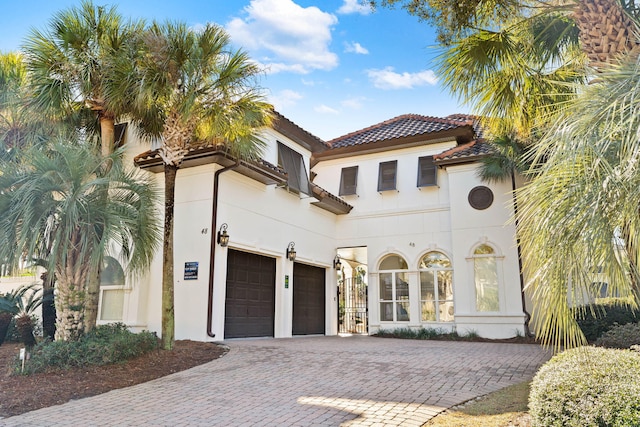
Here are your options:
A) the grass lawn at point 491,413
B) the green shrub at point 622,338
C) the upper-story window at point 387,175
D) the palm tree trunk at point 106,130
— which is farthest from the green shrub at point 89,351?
the upper-story window at point 387,175

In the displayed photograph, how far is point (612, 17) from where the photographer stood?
581 cm

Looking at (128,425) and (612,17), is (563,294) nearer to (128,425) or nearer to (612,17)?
(612,17)

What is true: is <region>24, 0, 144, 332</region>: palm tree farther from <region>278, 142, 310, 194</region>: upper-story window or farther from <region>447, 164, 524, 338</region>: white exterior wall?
<region>447, 164, 524, 338</region>: white exterior wall

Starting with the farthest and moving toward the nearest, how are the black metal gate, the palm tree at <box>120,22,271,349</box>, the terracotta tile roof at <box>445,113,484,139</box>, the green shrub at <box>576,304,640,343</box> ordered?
the black metal gate, the terracotta tile roof at <box>445,113,484,139</box>, the green shrub at <box>576,304,640,343</box>, the palm tree at <box>120,22,271,349</box>

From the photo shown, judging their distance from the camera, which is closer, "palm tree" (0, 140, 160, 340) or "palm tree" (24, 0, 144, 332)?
"palm tree" (0, 140, 160, 340)

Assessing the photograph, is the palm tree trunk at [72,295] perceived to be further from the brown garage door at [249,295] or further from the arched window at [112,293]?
the brown garage door at [249,295]

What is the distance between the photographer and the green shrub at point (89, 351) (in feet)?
26.5

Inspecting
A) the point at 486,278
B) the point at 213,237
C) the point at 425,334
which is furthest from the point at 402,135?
the point at 213,237

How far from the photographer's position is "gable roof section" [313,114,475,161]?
57.8ft

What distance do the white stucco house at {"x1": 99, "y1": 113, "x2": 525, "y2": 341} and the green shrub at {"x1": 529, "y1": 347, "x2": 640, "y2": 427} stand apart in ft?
28.3

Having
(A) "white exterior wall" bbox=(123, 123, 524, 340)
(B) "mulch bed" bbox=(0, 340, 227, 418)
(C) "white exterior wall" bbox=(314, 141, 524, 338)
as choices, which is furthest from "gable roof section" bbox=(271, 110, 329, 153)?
(B) "mulch bed" bbox=(0, 340, 227, 418)

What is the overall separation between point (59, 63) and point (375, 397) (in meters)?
9.01

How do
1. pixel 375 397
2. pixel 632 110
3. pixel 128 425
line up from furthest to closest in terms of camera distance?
pixel 375 397 < pixel 128 425 < pixel 632 110

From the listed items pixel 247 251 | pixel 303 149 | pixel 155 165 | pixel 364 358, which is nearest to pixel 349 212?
pixel 303 149
